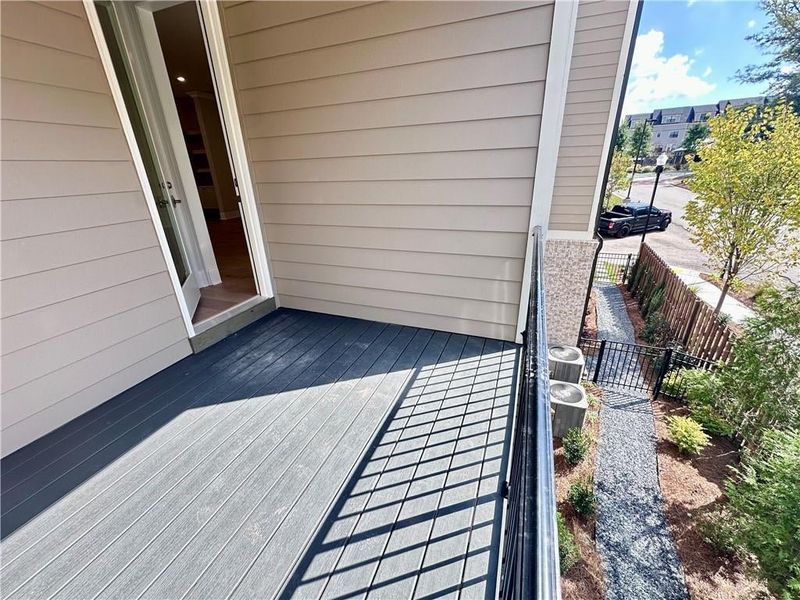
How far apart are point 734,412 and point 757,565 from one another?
166 cm

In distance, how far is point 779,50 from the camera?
1206cm

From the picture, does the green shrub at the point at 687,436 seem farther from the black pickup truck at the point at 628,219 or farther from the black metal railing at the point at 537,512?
the black pickup truck at the point at 628,219

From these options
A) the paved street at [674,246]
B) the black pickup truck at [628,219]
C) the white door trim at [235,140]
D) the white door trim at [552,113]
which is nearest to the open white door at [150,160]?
the white door trim at [235,140]

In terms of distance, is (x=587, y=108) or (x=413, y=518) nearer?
(x=413, y=518)

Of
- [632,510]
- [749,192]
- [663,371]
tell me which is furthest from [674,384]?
[749,192]

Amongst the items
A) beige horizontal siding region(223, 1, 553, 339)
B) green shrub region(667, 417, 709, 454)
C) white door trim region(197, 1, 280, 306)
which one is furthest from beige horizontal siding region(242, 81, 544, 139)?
green shrub region(667, 417, 709, 454)

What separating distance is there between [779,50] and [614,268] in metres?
11.4

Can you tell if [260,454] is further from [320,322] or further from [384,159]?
[384,159]

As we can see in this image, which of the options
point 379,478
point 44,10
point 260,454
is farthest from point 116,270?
point 379,478

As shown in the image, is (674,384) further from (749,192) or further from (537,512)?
(537,512)

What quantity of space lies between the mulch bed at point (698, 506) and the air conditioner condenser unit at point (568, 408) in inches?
38.8

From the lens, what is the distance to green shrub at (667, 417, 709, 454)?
143 inches

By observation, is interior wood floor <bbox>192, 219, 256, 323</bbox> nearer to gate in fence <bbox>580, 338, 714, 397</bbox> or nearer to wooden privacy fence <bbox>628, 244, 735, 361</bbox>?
gate in fence <bbox>580, 338, 714, 397</bbox>

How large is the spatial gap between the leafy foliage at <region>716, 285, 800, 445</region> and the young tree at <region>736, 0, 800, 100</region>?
48.7ft
